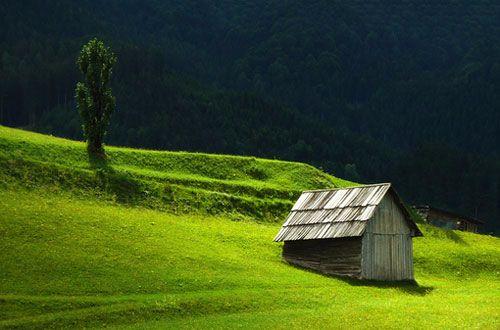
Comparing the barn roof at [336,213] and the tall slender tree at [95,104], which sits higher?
the tall slender tree at [95,104]

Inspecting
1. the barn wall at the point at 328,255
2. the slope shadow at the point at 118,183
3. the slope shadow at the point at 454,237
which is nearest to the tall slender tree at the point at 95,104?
the slope shadow at the point at 118,183

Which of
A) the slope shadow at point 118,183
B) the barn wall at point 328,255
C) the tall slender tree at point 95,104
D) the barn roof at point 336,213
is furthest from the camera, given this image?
the tall slender tree at point 95,104

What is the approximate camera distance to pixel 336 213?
220 feet

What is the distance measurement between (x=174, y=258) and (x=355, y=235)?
1430cm

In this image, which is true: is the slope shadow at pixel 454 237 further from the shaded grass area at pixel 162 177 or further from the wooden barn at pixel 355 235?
the wooden barn at pixel 355 235

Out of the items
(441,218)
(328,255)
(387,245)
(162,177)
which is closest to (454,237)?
(441,218)

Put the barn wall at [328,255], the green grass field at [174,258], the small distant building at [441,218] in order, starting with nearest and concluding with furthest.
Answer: the green grass field at [174,258] < the barn wall at [328,255] < the small distant building at [441,218]

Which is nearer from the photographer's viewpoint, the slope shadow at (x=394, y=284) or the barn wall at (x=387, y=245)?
the slope shadow at (x=394, y=284)

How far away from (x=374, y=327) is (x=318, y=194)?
27.4 meters

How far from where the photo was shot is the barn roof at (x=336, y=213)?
64.9 metres

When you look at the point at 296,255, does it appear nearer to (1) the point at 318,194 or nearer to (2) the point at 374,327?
(1) the point at 318,194

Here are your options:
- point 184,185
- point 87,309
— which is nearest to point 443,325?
point 87,309

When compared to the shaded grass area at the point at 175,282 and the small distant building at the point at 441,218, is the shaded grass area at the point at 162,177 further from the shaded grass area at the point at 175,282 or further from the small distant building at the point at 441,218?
the small distant building at the point at 441,218

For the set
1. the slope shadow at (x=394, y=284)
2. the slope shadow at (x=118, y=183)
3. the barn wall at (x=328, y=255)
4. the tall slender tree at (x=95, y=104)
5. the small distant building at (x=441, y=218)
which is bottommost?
the slope shadow at (x=394, y=284)
